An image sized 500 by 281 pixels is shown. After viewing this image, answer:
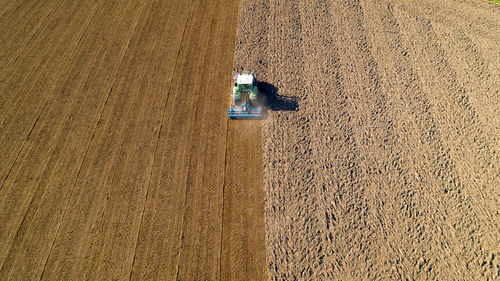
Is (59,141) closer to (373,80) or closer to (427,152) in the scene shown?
(373,80)

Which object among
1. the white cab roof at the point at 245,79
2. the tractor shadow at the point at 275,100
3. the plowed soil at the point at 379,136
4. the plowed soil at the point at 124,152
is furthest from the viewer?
the tractor shadow at the point at 275,100

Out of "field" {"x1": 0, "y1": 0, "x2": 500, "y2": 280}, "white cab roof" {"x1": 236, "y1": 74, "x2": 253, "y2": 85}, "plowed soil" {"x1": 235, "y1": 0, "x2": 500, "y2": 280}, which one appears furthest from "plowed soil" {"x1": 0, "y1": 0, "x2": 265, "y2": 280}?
"plowed soil" {"x1": 235, "y1": 0, "x2": 500, "y2": 280}

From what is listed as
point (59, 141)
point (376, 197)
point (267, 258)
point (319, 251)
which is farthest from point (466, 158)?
point (59, 141)

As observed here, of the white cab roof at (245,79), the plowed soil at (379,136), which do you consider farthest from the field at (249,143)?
the white cab roof at (245,79)

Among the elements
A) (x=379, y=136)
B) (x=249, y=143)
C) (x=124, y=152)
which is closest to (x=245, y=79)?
(x=249, y=143)

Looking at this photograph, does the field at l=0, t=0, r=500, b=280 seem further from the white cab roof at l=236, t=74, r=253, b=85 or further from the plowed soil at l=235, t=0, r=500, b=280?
the white cab roof at l=236, t=74, r=253, b=85

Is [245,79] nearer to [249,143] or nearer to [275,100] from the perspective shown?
[275,100]

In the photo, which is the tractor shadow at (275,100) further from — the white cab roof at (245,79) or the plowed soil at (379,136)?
the white cab roof at (245,79)
